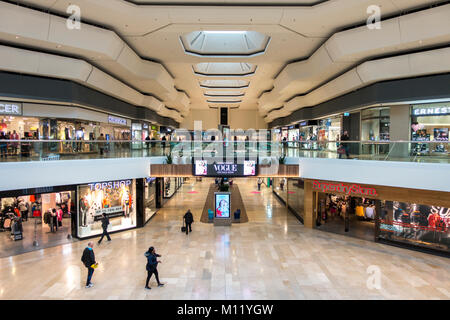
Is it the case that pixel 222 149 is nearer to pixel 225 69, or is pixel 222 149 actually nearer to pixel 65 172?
pixel 65 172

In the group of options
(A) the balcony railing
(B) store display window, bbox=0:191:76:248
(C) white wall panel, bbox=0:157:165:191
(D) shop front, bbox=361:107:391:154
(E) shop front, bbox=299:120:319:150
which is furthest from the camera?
(E) shop front, bbox=299:120:319:150

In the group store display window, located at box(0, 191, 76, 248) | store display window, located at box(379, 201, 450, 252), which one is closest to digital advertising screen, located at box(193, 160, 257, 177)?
store display window, located at box(0, 191, 76, 248)

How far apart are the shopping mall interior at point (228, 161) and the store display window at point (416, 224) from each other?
61 millimetres

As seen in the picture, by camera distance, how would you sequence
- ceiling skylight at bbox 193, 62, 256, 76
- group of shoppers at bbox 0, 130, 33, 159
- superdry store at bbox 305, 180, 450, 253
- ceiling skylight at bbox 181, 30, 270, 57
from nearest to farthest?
group of shoppers at bbox 0, 130, 33, 159, superdry store at bbox 305, 180, 450, 253, ceiling skylight at bbox 181, 30, 270, 57, ceiling skylight at bbox 193, 62, 256, 76

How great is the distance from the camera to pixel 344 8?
11.0m

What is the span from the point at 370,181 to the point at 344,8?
7313mm

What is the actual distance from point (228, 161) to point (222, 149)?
810 mm

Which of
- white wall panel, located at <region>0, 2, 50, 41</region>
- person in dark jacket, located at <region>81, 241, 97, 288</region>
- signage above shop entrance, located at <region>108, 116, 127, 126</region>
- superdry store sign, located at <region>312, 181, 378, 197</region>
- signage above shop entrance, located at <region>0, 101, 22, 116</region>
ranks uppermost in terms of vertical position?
white wall panel, located at <region>0, 2, 50, 41</region>

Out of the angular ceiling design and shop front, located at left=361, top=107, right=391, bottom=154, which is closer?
the angular ceiling design

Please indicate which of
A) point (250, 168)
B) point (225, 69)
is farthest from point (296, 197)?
point (225, 69)

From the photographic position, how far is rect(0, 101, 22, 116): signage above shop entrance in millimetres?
13066

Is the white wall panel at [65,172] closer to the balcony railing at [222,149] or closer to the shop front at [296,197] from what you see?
the balcony railing at [222,149]

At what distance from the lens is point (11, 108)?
13438 mm

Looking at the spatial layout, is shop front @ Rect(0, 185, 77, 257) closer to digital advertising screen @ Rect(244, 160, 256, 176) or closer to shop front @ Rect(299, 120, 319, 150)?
digital advertising screen @ Rect(244, 160, 256, 176)
